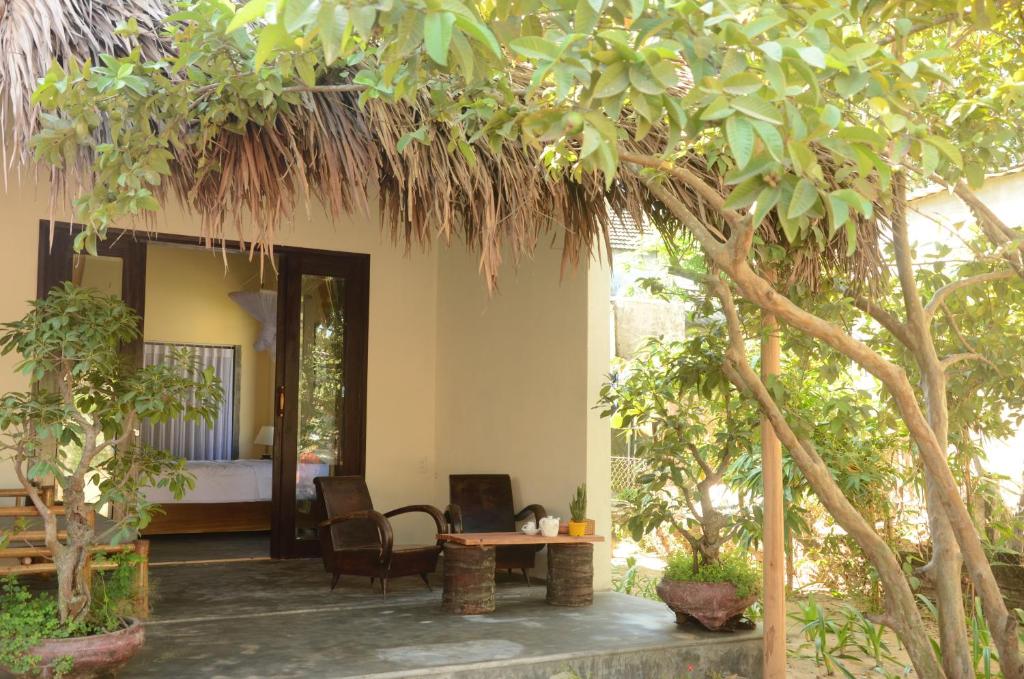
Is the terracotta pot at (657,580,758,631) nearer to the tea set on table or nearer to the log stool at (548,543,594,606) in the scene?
the log stool at (548,543,594,606)

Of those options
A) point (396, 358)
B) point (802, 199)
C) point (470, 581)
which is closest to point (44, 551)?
point (470, 581)

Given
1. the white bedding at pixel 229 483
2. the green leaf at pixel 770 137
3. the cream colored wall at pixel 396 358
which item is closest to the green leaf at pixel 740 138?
the green leaf at pixel 770 137

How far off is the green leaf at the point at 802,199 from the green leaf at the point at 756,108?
0.46 feet

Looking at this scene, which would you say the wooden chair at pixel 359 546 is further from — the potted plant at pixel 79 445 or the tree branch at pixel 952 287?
the tree branch at pixel 952 287

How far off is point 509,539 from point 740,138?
3.97m

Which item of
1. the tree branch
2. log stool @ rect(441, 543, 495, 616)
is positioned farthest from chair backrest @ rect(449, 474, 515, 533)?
the tree branch

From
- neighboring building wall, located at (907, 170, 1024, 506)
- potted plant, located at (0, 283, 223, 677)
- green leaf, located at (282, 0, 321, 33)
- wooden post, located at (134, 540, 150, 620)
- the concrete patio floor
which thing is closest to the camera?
→ green leaf, located at (282, 0, 321, 33)

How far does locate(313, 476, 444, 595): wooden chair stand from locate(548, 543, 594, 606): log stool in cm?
73

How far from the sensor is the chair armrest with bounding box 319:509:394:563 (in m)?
5.41

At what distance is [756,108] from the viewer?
1.63m

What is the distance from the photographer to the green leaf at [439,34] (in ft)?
4.95

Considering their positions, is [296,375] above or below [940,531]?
above

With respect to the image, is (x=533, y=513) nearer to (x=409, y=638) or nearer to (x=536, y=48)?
(x=409, y=638)

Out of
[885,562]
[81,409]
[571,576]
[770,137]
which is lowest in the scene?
[571,576]
